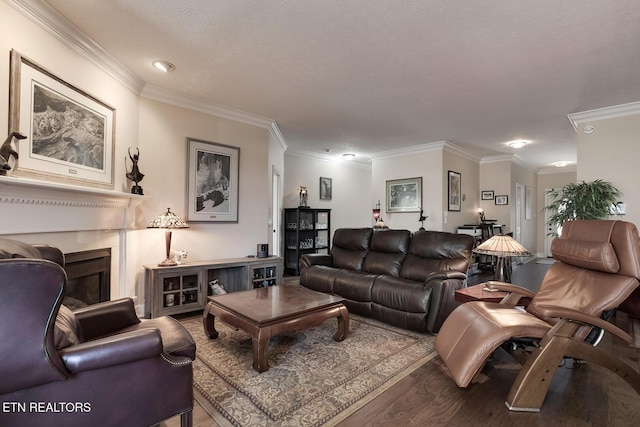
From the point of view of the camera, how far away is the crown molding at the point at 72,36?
205 centimetres

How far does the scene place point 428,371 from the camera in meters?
2.21

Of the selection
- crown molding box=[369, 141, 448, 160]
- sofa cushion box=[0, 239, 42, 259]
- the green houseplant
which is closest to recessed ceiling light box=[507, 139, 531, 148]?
crown molding box=[369, 141, 448, 160]

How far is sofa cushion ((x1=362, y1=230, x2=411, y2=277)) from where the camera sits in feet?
12.3

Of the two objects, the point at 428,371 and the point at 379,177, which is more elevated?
the point at 379,177

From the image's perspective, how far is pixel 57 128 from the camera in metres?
2.32

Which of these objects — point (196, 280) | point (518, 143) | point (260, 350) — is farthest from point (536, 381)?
point (518, 143)

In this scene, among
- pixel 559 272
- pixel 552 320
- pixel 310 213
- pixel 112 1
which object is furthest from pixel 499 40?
pixel 310 213

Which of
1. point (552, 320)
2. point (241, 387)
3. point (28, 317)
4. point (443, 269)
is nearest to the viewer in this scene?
point (28, 317)

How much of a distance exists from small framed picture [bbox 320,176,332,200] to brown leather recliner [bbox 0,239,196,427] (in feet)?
17.9

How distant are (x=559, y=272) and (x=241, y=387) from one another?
2522mm

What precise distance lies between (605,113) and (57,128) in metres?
5.93

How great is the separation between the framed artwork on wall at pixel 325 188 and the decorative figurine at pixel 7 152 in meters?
5.25

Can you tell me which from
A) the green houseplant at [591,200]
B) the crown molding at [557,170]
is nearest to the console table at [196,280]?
the green houseplant at [591,200]

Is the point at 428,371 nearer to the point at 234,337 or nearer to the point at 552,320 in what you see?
the point at 552,320
